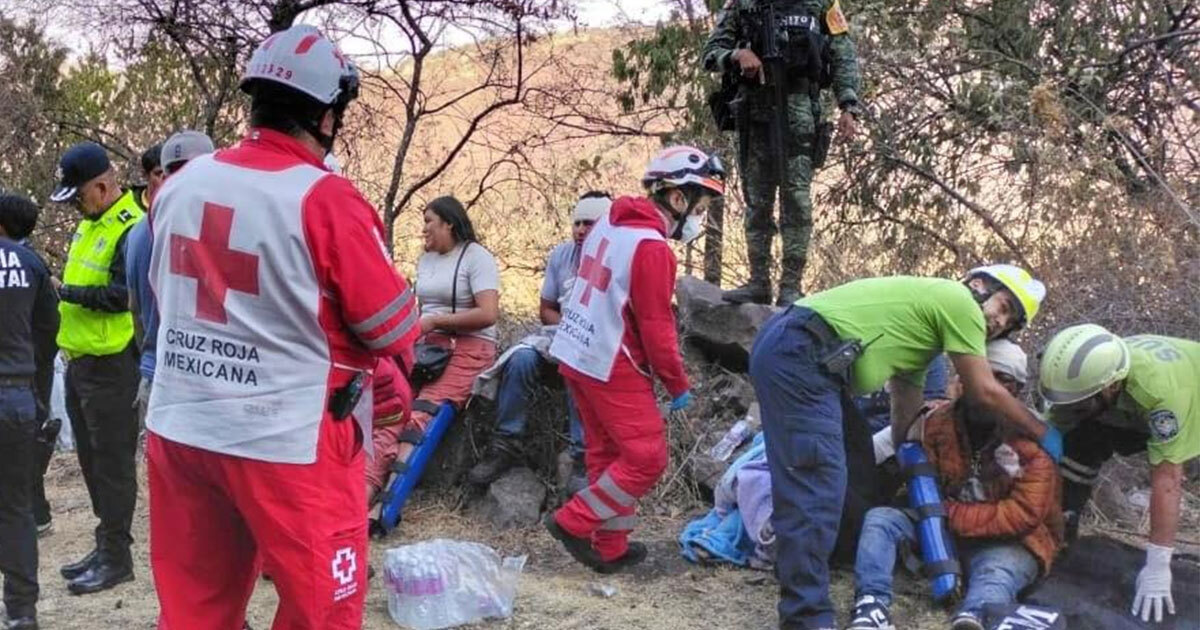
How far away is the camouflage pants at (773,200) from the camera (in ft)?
20.4

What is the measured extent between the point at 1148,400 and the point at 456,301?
3284 millimetres

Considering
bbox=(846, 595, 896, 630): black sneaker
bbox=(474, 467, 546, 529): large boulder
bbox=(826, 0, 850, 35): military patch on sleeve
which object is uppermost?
bbox=(826, 0, 850, 35): military patch on sleeve

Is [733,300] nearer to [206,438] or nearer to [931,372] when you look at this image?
[931,372]

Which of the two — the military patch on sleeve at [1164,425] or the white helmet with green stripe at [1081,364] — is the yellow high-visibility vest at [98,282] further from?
the military patch on sleeve at [1164,425]

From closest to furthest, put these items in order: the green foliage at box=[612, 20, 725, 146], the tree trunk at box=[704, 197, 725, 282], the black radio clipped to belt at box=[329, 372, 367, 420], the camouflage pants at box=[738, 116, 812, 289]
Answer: the black radio clipped to belt at box=[329, 372, 367, 420] → the camouflage pants at box=[738, 116, 812, 289] → the tree trunk at box=[704, 197, 725, 282] → the green foliage at box=[612, 20, 725, 146]

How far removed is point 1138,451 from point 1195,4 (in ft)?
13.3

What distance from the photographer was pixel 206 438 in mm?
2770

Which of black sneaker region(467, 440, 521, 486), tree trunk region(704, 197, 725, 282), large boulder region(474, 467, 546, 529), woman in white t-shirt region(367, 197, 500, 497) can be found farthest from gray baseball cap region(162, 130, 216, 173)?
tree trunk region(704, 197, 725, 282)

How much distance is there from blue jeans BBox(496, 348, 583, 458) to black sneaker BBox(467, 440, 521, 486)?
0.07 metres

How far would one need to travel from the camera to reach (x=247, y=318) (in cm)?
277

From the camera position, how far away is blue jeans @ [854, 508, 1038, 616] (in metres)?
4.47

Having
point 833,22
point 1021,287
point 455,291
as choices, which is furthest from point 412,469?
point 833,22

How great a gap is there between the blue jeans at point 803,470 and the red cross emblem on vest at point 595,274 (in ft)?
2.88

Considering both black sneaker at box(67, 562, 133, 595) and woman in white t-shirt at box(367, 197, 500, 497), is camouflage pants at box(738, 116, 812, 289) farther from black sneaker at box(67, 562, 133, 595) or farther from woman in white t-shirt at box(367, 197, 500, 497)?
black sneaker at box(67, 562, 133, 595)
